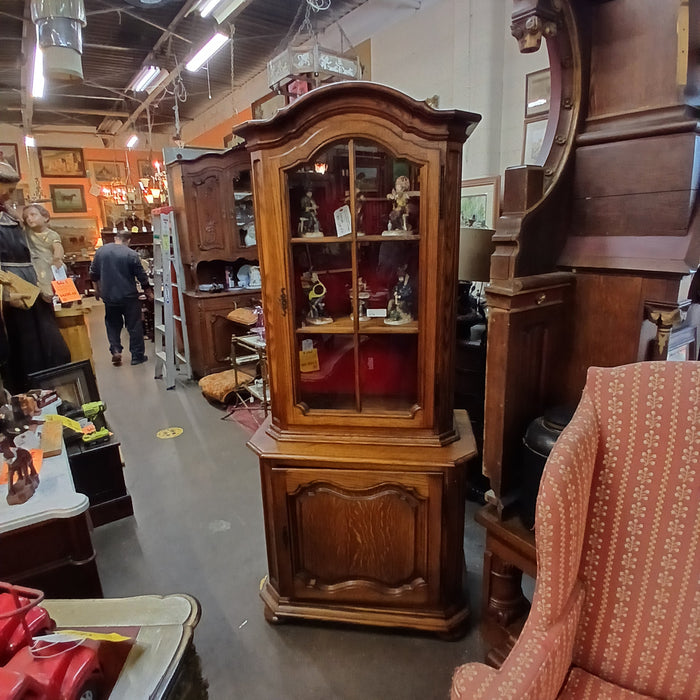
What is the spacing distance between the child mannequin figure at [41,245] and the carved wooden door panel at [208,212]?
4.58ft

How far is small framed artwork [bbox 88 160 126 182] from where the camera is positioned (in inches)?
421

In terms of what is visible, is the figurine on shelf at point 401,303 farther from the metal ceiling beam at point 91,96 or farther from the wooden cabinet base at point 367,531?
the metal ceiling beam at point 91,96

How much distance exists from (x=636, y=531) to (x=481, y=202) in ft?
8.13

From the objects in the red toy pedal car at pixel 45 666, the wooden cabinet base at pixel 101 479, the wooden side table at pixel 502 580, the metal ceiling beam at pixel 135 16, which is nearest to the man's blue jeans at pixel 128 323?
the metal ceiling beam at pixel 135 16

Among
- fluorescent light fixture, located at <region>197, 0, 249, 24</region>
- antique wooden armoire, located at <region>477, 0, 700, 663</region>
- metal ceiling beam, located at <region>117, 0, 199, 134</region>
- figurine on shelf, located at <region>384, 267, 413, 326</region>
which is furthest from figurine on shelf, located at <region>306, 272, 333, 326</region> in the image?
metal ceiling beam, located at <region>117, 0, 199, 134</region>

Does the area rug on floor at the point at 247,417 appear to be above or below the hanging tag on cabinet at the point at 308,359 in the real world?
below

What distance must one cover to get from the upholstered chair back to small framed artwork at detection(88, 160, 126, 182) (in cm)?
1216

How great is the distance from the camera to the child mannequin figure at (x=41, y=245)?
3.13m

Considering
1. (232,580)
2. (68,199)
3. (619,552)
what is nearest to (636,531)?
(619,552)

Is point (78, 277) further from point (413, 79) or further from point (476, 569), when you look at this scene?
point (476, 569)

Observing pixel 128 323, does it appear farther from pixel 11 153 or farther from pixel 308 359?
pixel 11 153

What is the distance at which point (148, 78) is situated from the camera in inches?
229

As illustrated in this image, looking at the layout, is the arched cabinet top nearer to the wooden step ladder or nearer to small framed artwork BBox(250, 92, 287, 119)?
the wooden step ladder

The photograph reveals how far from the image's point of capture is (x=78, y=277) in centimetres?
1032
